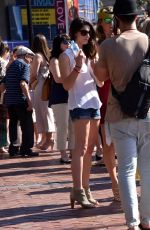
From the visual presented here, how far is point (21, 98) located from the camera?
10.4m

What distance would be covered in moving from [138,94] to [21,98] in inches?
213

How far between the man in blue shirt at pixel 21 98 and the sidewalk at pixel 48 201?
94cm

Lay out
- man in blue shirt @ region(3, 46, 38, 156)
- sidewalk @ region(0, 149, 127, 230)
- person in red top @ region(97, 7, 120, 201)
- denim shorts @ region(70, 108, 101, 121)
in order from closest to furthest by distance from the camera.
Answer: sidewalk @ region(0, 149, 127, 230) → denim shorts @ region(70, 108, 101, 121) → person in red top @ region(97, 7, 120, 201) → man in blue shirt @ region(3, 46, 38, 156)

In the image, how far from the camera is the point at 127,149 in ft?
17.2

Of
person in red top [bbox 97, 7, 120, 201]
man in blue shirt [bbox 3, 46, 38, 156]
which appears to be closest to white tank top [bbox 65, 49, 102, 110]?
person in red top [bbox 97, 7, 120, 201]

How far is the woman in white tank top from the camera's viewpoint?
630 cm

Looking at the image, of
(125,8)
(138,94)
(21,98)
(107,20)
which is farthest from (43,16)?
Result: (138,94)

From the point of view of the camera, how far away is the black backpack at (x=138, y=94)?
17.0 feet

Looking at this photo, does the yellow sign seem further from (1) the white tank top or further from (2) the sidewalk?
(1) the white tank top

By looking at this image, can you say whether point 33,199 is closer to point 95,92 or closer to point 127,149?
point 95,92

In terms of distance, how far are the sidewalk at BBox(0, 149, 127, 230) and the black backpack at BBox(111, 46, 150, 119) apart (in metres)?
1.11

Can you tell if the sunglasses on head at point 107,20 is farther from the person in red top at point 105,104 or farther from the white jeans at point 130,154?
the white jeans at point 130,154

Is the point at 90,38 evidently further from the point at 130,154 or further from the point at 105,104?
the point at 130,154

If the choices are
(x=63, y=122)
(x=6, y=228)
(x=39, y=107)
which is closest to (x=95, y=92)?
(x=6, y=228)
